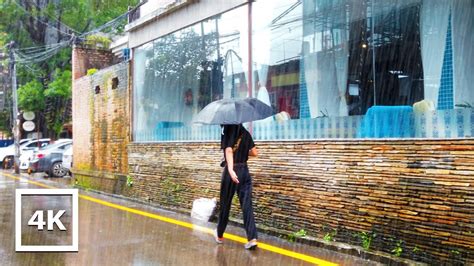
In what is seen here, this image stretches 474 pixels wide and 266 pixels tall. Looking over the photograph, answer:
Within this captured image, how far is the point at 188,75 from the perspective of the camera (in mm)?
10312

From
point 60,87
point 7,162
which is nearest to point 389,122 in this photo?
point 60,87

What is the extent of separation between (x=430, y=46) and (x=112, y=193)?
8.70 meters

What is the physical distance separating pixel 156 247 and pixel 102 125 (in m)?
7.33

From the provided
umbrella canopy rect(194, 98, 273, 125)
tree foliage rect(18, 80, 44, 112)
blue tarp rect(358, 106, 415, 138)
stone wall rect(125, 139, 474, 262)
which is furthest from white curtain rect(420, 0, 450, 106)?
tree foliage rect(18, 80, 44, 112)

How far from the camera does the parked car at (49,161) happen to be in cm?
2005

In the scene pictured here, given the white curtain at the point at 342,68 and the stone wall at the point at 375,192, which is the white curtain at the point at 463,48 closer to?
the stone wall at the point at 375,192

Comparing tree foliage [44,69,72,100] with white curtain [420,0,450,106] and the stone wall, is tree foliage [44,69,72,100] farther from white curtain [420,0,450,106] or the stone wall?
white curtain [420,0,450,106]

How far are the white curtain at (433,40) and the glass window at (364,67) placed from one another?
1 centimetres

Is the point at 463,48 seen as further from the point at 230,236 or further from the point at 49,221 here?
the point at 49,221

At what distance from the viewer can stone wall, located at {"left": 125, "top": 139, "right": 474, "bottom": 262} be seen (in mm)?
4918

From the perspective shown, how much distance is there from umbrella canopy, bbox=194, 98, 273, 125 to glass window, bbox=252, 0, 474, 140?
40.8 inches

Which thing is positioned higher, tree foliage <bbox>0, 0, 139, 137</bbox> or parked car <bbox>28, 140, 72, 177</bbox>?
tree foliage <bbox>0, 0, 139, 137</bbox>

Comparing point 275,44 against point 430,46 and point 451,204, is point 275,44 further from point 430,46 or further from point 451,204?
point 451,204

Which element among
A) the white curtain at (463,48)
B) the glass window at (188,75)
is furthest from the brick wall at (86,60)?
the white curtain at (463,48)
